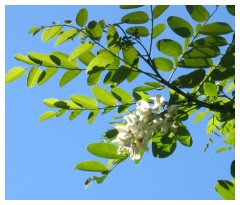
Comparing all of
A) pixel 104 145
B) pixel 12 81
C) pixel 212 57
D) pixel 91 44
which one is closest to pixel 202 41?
pixel 212 57

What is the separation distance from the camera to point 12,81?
2.12 m

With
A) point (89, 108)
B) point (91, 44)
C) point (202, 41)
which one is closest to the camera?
point (202, 41)

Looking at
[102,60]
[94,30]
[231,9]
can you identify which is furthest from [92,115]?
[231,9]

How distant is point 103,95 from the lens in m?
1.96

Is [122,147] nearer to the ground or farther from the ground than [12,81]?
nearer to the ground

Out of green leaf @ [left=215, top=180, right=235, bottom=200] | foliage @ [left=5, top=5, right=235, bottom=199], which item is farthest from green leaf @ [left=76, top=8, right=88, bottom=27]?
green leaf @ [left=215, top=180, right=235, bottom=200]

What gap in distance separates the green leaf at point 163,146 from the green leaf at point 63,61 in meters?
0.50

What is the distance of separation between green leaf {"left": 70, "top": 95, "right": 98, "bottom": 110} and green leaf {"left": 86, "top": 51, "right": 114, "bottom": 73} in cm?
19

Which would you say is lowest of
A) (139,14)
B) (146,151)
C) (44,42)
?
(146,151)

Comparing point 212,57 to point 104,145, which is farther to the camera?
point 104,145

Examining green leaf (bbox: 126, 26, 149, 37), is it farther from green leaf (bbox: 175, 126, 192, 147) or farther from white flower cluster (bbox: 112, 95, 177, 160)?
green leaf (bbox: 175, 126, 192, 147)

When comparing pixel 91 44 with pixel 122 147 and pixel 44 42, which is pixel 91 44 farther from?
pixel 122 147

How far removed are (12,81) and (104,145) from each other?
1.89 ft

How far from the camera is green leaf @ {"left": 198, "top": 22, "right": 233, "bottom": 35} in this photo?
1698mm
